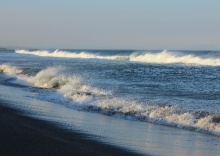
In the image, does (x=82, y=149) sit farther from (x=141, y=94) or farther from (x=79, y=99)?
(x=141, y=94)

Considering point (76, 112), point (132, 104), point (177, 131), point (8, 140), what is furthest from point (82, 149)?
point (132, 104)

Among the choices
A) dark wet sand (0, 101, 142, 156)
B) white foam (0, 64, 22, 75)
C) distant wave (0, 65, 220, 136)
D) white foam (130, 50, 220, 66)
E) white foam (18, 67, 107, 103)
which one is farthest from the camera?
white foam (130, 50, 220, 66)

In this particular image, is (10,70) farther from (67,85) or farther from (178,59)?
(178,59)

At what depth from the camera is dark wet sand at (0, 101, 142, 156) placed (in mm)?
7562

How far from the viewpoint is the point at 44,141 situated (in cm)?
838

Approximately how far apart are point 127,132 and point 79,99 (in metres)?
6.65

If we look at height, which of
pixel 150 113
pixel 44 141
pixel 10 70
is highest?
pixel 44 141

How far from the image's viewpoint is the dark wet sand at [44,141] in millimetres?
7562

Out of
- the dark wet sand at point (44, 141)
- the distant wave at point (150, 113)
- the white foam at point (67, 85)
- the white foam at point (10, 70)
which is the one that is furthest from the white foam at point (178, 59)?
the dark wet sand at point (44, 141)

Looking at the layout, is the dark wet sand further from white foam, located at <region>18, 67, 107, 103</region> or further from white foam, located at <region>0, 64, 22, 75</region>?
white foam, located at <region>0, 64, 22, 75</region>

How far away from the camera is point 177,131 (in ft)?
37.1

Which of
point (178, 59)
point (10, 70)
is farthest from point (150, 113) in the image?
point (178, 59)

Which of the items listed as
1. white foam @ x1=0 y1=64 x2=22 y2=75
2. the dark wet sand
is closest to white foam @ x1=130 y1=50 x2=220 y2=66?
white foam @ x1=0 y1=64 x2=22 y2=75

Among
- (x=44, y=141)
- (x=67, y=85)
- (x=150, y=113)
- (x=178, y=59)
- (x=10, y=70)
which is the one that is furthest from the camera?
(x=178, y=59)
